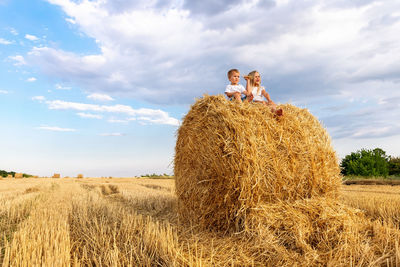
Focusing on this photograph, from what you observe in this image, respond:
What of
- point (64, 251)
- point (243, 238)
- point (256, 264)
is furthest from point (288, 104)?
point (64, 251)

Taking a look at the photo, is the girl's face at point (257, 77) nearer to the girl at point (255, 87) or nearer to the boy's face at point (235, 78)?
the girl at point (255, 87)

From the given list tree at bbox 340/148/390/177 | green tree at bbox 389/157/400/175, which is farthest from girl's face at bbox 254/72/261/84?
green tree at bbox 389/157/400/175

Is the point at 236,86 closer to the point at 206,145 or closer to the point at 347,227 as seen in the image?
the point at 206,145

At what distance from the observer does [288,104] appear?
5.48 m

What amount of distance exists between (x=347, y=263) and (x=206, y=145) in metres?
2.49

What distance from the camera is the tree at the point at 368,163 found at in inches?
746

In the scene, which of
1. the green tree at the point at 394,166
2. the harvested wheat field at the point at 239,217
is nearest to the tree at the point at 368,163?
the green tree at the point at 394,166

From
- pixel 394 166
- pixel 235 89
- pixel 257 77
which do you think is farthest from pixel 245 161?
pixel 394 166

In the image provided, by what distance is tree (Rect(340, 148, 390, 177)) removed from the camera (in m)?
18.9

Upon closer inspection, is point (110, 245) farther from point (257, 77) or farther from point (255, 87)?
point (257, 77)

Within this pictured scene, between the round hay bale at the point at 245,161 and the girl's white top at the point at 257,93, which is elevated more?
the girl's white top at the point at 257,93

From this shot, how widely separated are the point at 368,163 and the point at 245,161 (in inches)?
736

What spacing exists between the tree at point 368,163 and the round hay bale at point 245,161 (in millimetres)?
15599

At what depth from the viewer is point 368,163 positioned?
1922 cm
